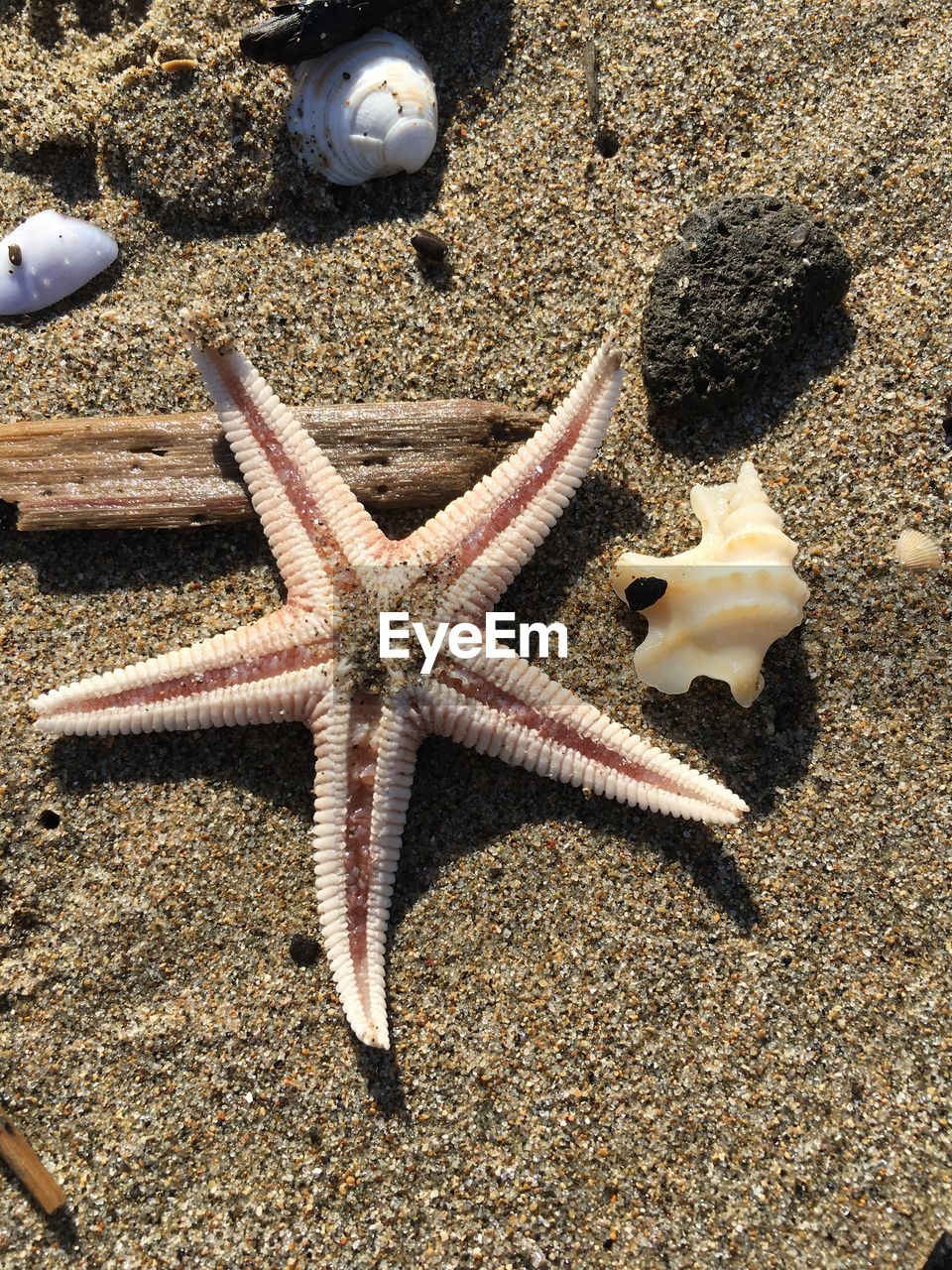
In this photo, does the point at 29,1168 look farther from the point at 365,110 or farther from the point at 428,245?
the point at 365,110

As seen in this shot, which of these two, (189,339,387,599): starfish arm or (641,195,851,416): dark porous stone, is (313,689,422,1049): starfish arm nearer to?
(189,339,387,599): starfish arm

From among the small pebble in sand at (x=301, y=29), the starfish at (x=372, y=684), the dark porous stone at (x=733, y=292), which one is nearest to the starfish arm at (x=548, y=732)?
the starfish at (x=372, y=684)

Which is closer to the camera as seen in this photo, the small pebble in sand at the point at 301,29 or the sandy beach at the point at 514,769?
the sandy beach at the point at 514,769

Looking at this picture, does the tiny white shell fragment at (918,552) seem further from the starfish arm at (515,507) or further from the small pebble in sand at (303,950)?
the small pebble in sand at (303,950)

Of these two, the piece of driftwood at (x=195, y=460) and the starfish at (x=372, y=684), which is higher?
the piece of driftwood at (x=195, y=460)

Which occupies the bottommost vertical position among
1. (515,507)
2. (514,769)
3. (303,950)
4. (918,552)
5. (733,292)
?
(303,950)

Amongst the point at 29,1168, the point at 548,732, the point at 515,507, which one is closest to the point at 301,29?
the point at 515,507

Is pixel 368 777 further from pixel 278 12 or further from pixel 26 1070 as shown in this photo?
pixel 278 12
